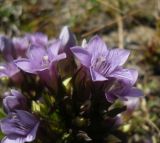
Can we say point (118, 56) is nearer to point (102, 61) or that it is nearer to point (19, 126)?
point (102, 61)

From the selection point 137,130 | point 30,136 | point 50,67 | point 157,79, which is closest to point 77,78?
point 50,67

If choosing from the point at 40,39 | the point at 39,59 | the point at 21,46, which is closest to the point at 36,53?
the point at 39,59

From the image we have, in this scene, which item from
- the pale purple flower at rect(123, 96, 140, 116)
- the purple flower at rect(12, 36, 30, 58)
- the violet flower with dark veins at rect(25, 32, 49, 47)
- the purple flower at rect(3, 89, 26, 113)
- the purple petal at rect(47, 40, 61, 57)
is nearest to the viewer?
the purple petal at rect(47, 40, 61, 57)

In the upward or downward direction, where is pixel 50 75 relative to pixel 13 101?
upward

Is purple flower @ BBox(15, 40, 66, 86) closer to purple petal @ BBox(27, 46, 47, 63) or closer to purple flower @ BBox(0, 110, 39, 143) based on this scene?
purple petal @ BBox(27, 46, 47, 63)

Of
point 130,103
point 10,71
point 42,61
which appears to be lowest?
point 130,103

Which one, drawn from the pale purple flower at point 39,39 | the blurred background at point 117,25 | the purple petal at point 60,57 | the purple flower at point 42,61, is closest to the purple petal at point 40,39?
the pale purple flower at point 39,39

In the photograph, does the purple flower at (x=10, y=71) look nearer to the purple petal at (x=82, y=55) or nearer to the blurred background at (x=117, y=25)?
the purple petal at (x=82, y=55)

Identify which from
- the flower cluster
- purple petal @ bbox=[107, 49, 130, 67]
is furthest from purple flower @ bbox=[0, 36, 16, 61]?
purple petal @ bbox=[107, 49, 130, 67]
